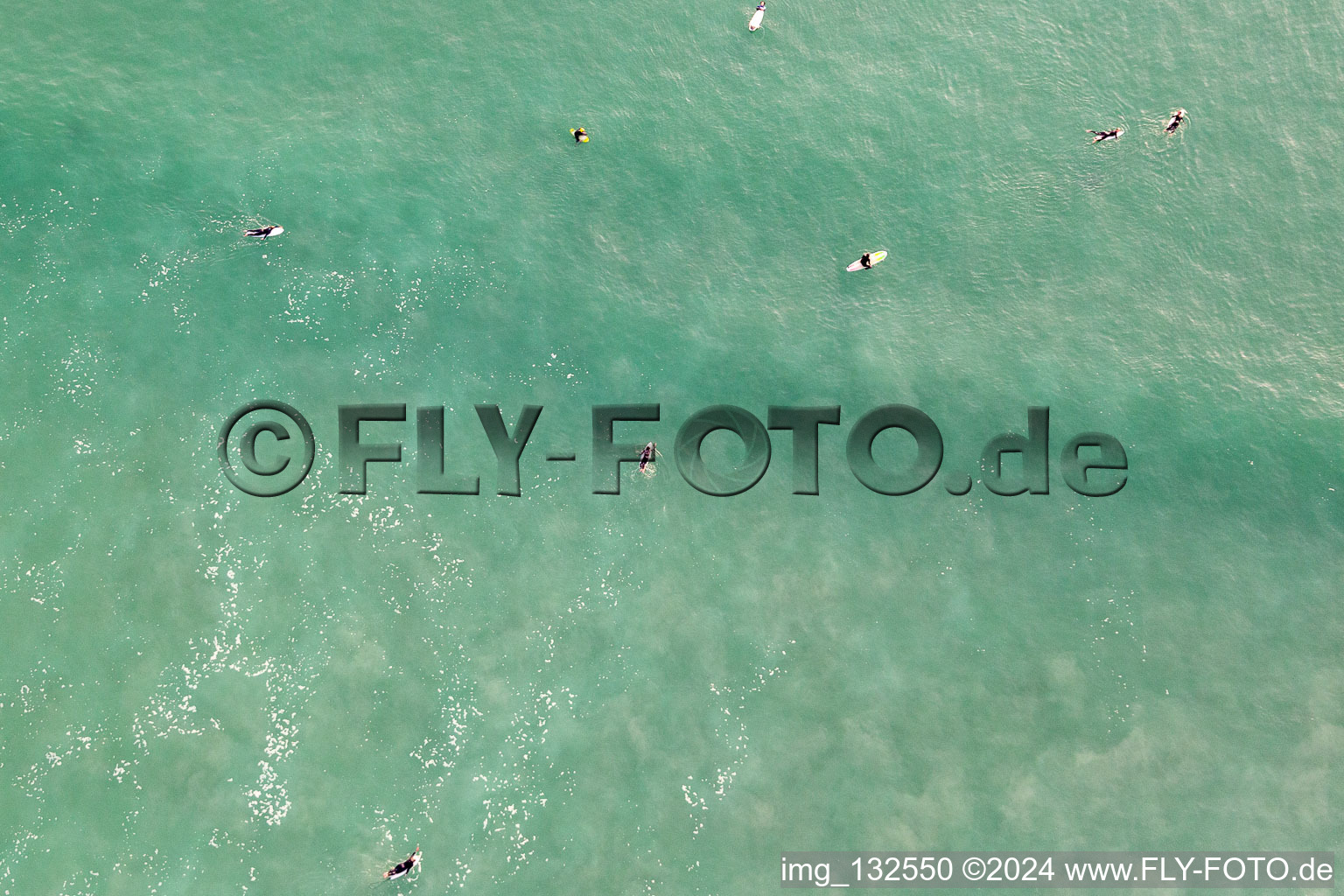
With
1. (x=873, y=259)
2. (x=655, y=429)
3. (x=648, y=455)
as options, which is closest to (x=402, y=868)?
(x=648, y=455)

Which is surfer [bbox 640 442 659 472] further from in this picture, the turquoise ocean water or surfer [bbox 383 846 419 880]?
surfer [bbox 383 846 419 880]

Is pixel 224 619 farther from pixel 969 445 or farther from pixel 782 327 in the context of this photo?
pixel 969 445

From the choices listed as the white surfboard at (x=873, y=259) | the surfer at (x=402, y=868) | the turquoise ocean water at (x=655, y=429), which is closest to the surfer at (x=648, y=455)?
the turquoise ocean water at (x=655, y=429)

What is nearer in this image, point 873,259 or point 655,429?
point 655,429

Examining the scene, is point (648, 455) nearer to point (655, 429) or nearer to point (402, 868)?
point (655, 429)

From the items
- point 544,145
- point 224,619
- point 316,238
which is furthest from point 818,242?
point 224,619

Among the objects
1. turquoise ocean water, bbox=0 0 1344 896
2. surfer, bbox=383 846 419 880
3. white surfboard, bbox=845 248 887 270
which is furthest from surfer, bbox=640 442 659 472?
surfer, bbox=383 846 419 880

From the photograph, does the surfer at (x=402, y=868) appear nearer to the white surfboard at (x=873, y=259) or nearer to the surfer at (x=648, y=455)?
the surfer at (x=648, y=455)
